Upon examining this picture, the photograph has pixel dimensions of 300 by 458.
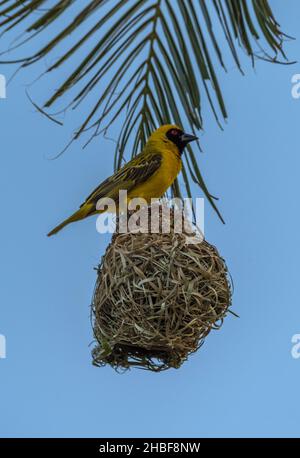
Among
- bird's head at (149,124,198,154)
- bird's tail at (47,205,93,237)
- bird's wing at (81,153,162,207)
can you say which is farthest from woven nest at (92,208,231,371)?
bird's head at (149,124,198,154)

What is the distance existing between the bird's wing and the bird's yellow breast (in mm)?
24

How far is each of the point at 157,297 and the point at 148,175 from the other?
0.73 m

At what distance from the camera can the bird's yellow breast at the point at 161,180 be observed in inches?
112

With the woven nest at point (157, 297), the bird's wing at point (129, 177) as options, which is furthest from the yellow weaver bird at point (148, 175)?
the woven nest at point (157, 297)

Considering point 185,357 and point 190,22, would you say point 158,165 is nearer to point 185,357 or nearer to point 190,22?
point 185,357

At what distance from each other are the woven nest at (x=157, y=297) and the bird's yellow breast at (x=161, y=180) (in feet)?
1.36

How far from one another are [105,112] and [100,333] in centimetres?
92

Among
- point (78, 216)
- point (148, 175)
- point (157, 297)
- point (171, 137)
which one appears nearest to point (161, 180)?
point (148, 175)

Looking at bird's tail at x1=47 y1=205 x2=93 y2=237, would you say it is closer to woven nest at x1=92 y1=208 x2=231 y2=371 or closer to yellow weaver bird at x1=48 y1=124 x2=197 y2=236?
yellow weaver bird at x1=48 y1=124 x2=197 y2=236

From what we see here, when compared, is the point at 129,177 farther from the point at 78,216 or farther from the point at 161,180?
the point at 78,216

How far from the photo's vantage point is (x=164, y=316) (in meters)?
2.32

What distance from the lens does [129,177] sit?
2.89 meters

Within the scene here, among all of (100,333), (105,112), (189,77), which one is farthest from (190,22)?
(100,333)

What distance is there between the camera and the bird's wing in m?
2.85
